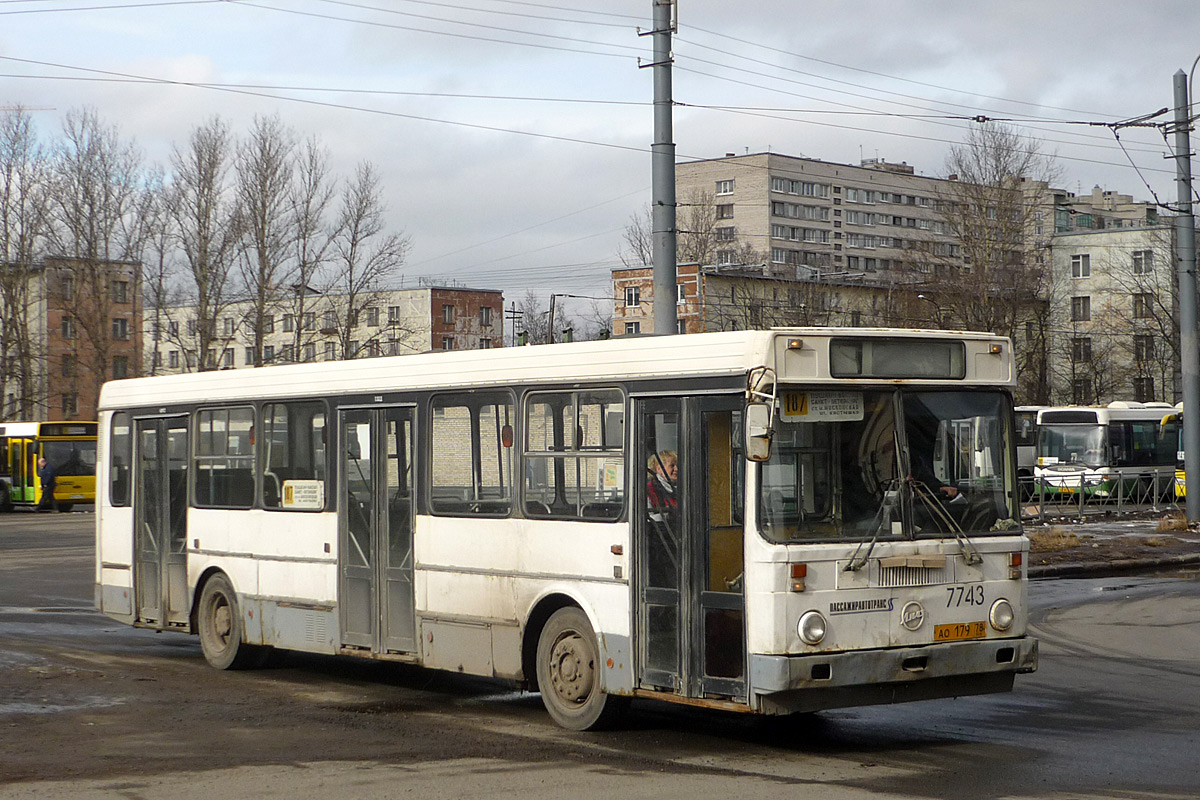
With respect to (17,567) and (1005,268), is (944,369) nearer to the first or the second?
(17,567)

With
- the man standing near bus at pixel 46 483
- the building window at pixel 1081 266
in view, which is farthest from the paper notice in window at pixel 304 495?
the building window at pixel 1081 266

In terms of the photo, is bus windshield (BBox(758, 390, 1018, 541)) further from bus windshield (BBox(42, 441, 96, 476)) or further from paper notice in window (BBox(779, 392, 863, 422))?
bus windshield (BBox(42, 441, 96, 476))

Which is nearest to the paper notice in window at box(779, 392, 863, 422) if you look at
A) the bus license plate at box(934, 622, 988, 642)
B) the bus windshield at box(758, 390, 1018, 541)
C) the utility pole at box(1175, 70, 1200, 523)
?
the bus windshield at box(758, 390, 1018, 541)

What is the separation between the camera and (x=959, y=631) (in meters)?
8.97

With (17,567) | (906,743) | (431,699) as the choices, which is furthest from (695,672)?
(17,567)

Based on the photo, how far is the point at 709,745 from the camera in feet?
30.1

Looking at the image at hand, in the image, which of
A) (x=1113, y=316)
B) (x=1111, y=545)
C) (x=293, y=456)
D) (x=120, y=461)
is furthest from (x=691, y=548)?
(x=1113, y=316)

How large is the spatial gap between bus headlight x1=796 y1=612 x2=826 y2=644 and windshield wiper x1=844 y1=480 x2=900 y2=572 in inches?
13.6

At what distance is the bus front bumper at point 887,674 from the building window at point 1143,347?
226 ft

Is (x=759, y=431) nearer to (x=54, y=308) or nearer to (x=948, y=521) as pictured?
(x=948, y=521)

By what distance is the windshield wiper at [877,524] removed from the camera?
8.65 metres

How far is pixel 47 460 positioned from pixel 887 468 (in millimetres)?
42338

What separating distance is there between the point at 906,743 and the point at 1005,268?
5512 cm

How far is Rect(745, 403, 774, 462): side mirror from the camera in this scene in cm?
844
